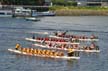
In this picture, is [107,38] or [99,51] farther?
[107,38]

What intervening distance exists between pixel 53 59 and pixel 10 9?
103805 millimetres

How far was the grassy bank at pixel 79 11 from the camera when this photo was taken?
618ft

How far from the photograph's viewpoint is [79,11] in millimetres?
191625

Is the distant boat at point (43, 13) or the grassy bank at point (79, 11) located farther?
the grassy bank at point (79, 11)

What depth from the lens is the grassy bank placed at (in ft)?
618

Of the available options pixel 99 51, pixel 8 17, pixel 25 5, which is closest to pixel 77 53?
pixel 99 51

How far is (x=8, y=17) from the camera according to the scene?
541ft

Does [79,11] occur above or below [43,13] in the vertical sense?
below

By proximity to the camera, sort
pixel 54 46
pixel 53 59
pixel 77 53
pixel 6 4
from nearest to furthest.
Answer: pixel 53 59
pixel 77 53
pixel 54 46
pixel 6 4

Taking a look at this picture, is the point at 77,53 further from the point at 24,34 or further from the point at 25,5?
the point at 25,5

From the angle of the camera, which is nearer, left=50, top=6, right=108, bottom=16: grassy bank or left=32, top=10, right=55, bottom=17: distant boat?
left=32, top=10, right=55, bottom=17: distant boat

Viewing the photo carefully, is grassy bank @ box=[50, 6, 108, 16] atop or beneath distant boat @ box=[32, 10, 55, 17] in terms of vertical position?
beneath

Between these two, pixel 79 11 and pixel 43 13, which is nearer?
pixel 43 13

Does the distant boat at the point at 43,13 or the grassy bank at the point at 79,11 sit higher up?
the distant boat at the point at 43,13
